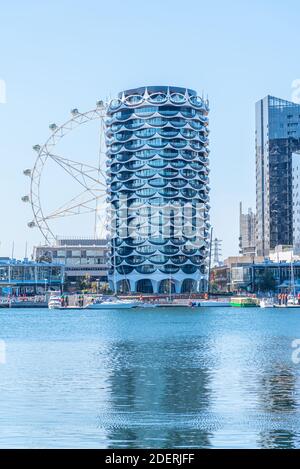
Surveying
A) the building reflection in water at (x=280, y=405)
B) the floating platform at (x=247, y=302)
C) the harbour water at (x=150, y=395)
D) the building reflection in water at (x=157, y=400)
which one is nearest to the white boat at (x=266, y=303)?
the floating platform at (x=247, y=302)

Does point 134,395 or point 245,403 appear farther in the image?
point 134,395

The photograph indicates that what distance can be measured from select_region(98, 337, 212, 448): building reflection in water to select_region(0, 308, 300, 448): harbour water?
0.15 feet

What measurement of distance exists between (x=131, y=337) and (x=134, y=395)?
50378 millimetres

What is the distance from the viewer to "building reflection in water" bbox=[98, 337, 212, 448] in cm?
3291

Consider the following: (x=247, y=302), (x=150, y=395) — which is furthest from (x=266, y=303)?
(x=150, y=395)

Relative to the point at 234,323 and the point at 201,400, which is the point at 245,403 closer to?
the point at 201,400

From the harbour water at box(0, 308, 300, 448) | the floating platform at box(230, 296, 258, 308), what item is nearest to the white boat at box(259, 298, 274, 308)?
the floating platform at box(230, 296, 258, 308)

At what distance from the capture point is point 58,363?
62.2 metres

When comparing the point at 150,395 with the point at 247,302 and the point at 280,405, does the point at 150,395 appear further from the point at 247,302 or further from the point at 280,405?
the point at 247,302

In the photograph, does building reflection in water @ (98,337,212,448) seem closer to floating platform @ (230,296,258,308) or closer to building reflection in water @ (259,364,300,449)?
building reflection in water @ (259,364,300,449)

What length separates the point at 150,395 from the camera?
1737 inches

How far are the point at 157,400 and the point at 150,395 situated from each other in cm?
184
